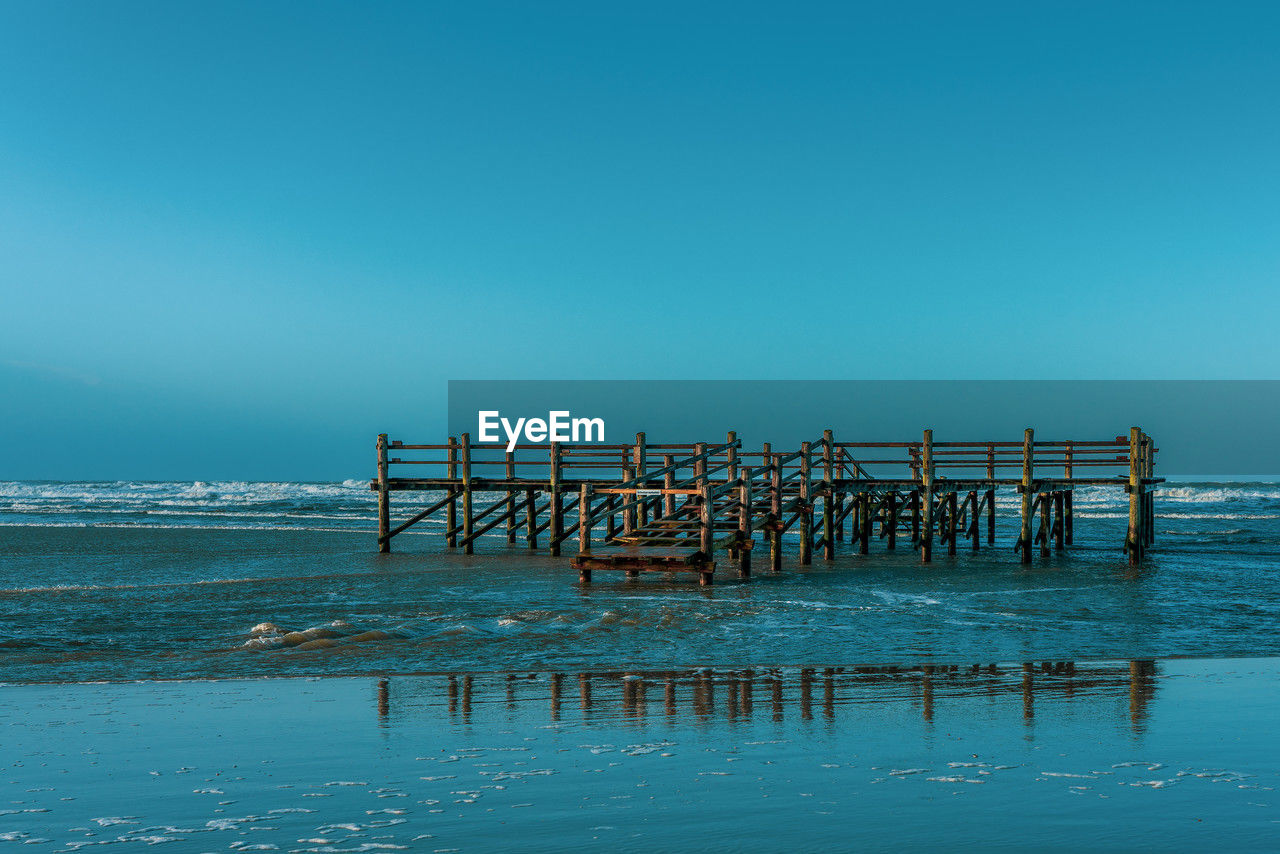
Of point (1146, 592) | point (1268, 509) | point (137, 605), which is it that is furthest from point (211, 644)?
point (1268, 509)

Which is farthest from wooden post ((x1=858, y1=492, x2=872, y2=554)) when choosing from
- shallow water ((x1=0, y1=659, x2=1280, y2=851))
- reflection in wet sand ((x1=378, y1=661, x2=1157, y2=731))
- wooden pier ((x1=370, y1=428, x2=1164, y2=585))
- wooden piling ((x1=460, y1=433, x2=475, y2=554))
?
shallow water ((x1=0, y1=659, x2=1280, y2=851))

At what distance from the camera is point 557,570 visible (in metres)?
22.5

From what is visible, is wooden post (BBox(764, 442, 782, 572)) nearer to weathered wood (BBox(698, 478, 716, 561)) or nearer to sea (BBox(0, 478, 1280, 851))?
weathered wood (BBox(698, 478, 716, 561))

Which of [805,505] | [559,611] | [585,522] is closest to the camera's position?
[559,611]

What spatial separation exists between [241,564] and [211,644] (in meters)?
13.2

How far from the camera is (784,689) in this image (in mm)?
8805

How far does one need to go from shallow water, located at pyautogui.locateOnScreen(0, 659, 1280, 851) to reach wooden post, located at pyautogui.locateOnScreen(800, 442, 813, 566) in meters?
14.8

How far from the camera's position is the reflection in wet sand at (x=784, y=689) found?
792 cm

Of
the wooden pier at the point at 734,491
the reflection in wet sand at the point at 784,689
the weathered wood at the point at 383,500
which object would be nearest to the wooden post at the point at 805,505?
the wooden pier at the point at 734,491

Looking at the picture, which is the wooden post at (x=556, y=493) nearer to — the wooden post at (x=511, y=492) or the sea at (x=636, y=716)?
the wooden post at (x=511, y=492)

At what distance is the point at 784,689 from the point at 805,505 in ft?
51.3

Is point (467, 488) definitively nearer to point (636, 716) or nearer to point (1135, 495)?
point (1135, 495)

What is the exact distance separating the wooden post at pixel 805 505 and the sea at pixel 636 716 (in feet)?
16.9

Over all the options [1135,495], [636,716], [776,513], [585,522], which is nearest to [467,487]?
[585,522]
